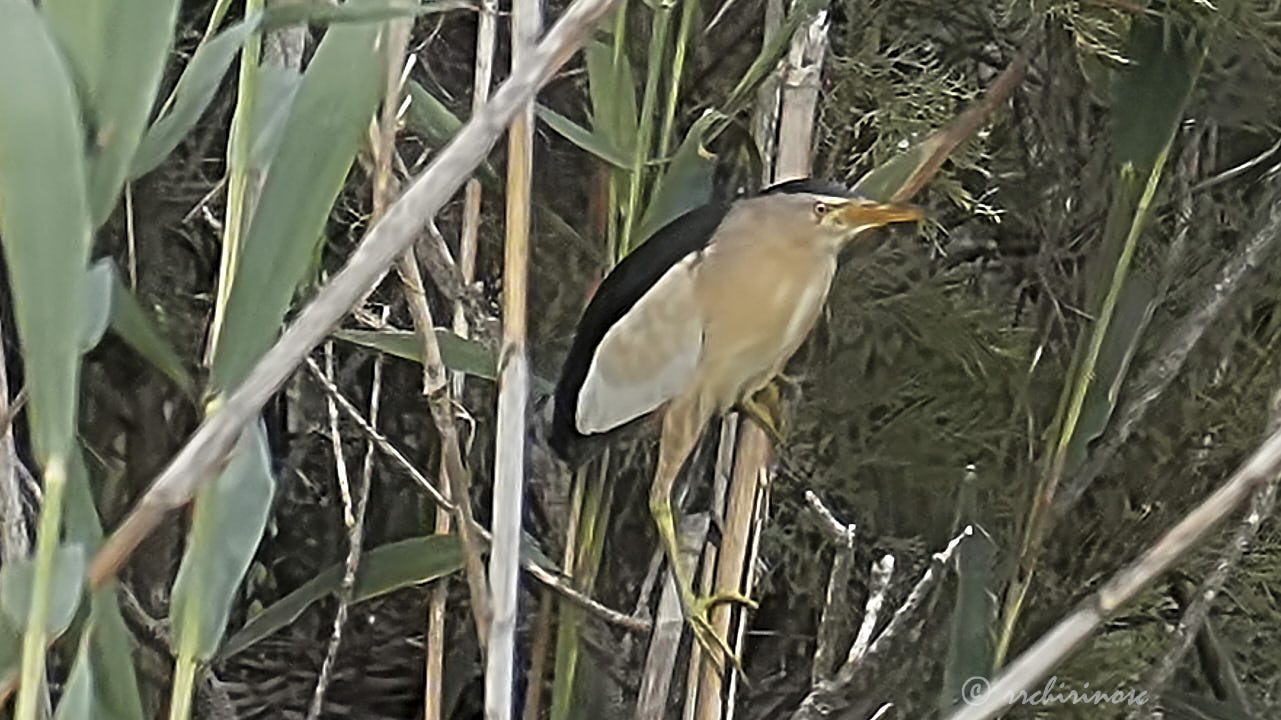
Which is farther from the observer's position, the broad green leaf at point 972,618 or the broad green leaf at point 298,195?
the broad green leaf at point 972,618

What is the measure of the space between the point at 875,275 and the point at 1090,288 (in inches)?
4.8

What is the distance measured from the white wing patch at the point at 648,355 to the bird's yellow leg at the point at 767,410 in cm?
3

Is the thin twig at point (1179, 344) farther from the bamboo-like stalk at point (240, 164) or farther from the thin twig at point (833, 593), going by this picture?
the bamboo-like stalk at point (240, 164)

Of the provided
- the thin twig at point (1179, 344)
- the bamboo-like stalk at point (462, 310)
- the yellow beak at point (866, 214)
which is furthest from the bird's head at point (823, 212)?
the thin twig at point (1179, 344)

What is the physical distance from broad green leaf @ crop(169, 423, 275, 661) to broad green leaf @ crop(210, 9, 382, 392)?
0.04m

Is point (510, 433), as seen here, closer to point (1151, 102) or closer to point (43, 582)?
point (43, 582)

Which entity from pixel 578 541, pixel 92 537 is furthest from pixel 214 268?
pixel 92 537

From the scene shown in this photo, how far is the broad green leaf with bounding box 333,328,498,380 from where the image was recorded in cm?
55

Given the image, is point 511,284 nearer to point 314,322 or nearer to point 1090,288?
point 314,322

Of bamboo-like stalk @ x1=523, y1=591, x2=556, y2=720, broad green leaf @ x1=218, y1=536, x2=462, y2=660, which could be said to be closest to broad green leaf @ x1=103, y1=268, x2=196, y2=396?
broad green leaf @ x1=218, y1=536, x2=462, y2=660

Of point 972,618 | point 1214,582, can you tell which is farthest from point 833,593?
point 1214,582

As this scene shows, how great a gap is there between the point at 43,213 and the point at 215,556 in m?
0.11

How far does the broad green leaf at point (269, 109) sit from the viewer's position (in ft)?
1.37

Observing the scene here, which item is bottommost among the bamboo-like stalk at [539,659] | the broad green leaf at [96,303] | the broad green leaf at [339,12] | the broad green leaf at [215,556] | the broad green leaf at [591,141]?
the bamboo-like stalk at [539,659]
